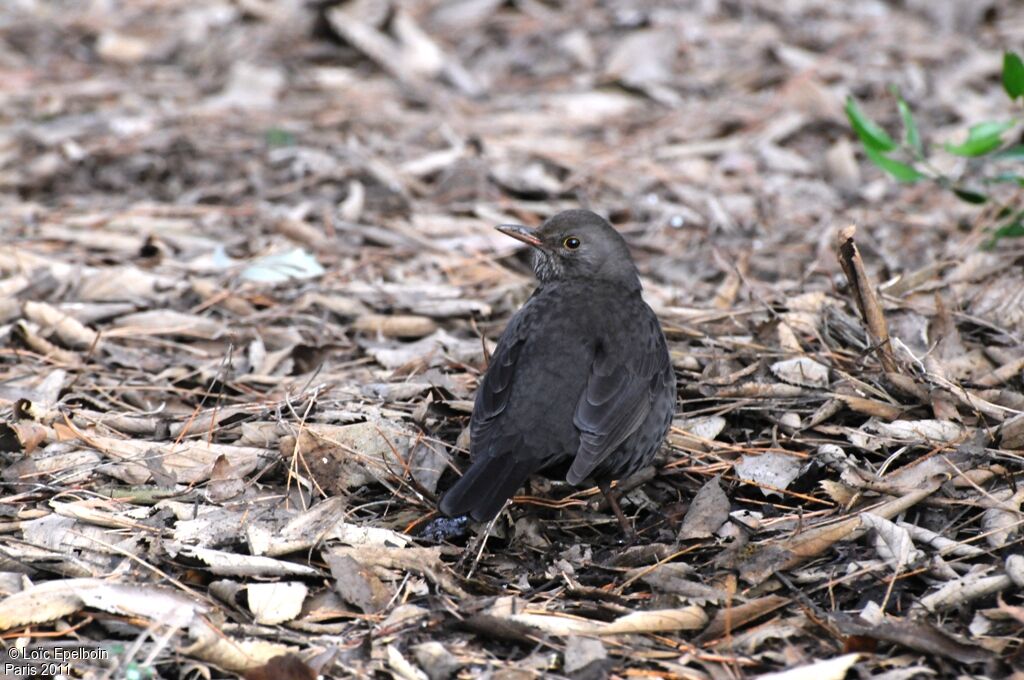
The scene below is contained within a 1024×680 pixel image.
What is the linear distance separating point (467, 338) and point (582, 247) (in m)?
0.87

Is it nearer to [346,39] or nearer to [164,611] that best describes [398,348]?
[164,611]

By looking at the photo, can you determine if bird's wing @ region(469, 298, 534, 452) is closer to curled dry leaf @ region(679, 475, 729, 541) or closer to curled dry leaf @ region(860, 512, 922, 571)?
curled dry leaf @ region(679, 475, 729, 541)

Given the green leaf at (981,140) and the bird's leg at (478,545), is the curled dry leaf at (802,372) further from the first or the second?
the green leaf at (981,140)

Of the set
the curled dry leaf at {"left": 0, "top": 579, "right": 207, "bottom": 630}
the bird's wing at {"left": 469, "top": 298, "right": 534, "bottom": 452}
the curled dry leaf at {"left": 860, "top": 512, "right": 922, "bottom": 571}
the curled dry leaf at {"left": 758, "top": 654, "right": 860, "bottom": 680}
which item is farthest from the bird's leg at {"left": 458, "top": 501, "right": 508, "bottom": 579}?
Result: the curled dry leaf at {"left": 860, "top": 512, "right": 922, "bottom": 571}

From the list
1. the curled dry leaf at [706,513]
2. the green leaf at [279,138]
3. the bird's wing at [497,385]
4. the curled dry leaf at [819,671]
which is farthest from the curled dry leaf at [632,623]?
the green leaf at [279,138]

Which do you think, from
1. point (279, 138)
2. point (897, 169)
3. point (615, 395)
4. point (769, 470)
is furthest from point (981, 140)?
point (279, 138)

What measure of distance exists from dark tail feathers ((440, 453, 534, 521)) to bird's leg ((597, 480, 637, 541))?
352 millimetres

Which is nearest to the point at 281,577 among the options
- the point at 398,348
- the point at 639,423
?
the point at 639,423

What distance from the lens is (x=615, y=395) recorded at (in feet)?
14.6

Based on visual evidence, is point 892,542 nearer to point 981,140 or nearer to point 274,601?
point 274,601

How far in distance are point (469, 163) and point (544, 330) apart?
321 cm

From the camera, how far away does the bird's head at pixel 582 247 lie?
5094 millimetres

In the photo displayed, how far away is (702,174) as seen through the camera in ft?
25.8

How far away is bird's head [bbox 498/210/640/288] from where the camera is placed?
16.7 feet
